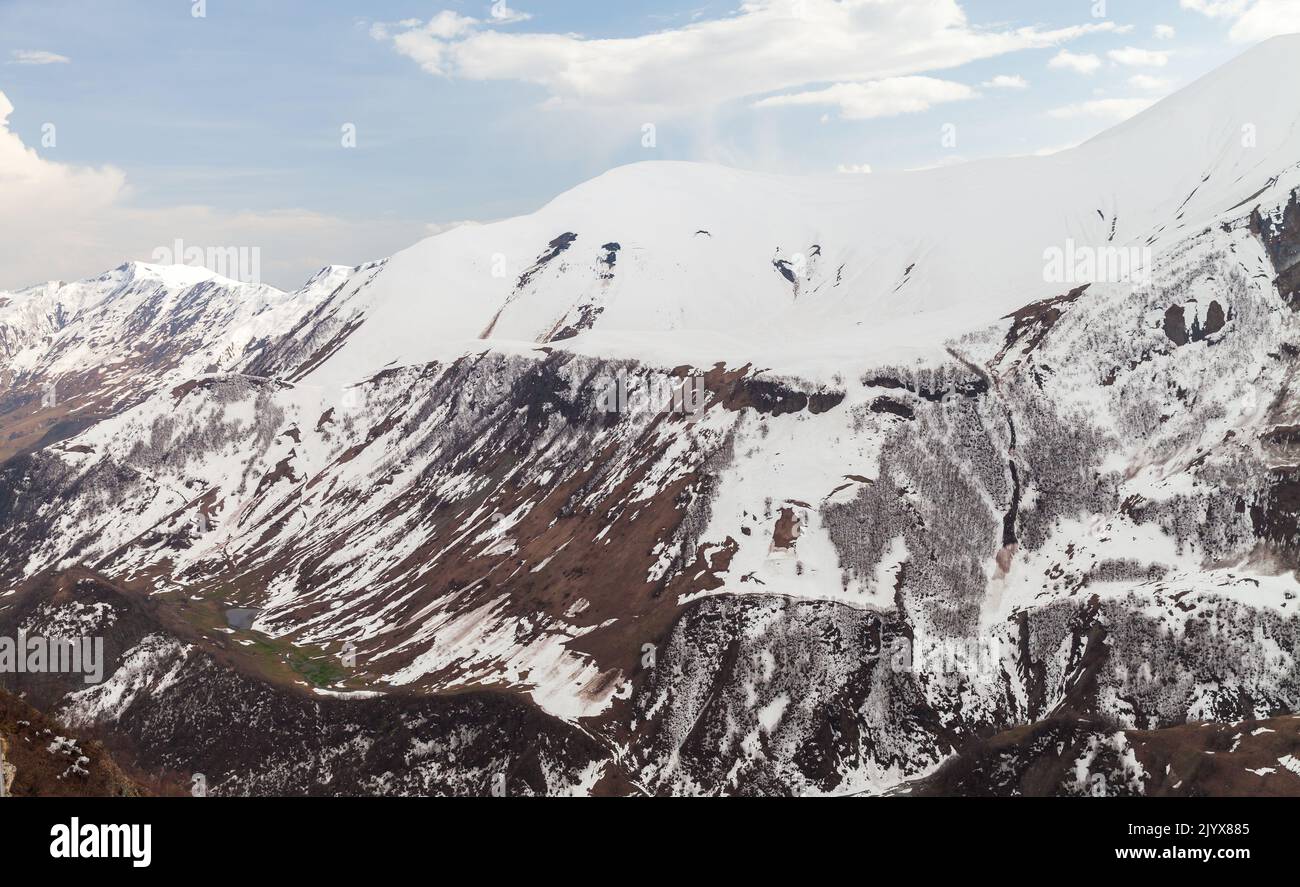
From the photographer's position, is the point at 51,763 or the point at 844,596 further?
the point at 844,596

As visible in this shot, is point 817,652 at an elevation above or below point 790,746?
above

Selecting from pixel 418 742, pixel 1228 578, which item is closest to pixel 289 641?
pixel 418 742

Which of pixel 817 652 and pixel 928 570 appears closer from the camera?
pixel 817 652

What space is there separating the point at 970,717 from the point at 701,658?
3784cm

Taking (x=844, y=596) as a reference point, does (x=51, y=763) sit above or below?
above

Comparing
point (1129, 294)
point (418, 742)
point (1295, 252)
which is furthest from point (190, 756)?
point (1295, 252)

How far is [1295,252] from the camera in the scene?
609ft

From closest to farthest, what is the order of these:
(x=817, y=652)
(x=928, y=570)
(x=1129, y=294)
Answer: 1. (x=817, y=652)
2. (x=928, y=570)
3. (x=1129, y=294)

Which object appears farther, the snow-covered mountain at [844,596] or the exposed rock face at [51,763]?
the snow-covered mountain at [844,596]

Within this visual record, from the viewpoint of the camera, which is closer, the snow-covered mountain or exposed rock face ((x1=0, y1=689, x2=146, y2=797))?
exposed rock face ((x1=0, y1=689, x2=146, y2=797))
